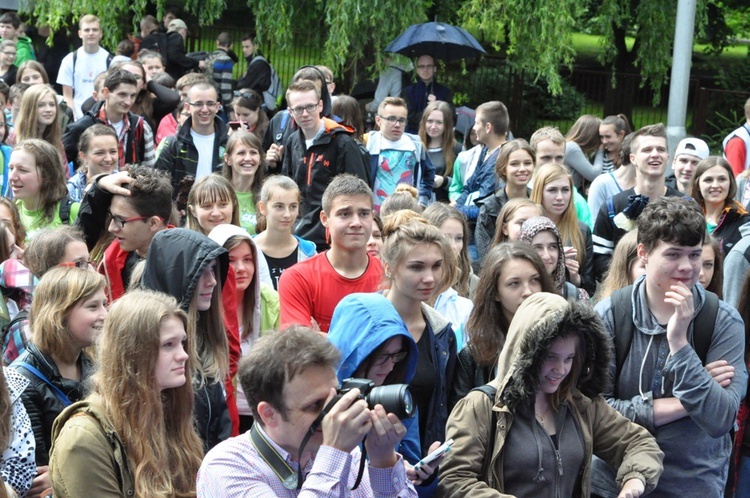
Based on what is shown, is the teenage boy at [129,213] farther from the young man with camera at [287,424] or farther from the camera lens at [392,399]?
the camera lens at [392,399]

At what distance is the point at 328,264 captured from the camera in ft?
18.9

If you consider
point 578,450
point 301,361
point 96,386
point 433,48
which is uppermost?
point 433,48

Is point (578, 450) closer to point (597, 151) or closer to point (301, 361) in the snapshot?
point (301, 361)

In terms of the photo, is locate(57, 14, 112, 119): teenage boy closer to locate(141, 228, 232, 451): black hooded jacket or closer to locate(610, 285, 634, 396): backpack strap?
locate(141, 228, 232, 451): black hooded jacket

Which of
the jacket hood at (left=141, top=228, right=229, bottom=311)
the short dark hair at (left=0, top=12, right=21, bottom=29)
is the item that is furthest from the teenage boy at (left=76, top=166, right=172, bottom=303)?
the short dark hair at (left=0, top=12, right=21, bottom=29)

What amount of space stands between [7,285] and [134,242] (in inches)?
26.5

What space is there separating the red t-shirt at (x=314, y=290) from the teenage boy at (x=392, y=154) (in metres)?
3.76

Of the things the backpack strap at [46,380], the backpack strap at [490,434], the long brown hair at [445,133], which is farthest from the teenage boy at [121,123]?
the backpack strap at [490,434]

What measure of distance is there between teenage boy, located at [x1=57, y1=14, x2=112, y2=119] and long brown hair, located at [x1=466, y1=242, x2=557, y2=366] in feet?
30.2

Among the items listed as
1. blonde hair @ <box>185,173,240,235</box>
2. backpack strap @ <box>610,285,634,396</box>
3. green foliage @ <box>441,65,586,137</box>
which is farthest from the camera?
green foliage @ <box>441,65,586,137</box>

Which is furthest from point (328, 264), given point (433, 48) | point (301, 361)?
point (433, 48)

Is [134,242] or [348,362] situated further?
[134,242]

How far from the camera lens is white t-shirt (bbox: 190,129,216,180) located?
8.96m

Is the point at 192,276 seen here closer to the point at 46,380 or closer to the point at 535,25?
the point at 46,380
